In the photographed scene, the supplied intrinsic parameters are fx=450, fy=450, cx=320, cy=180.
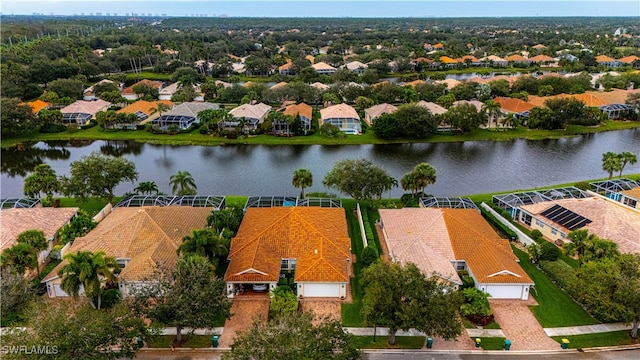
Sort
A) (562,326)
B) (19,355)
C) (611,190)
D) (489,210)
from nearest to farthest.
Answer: (19,355), (562,326), (489,210), (611,190)

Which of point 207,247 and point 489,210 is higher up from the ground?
point 207,247

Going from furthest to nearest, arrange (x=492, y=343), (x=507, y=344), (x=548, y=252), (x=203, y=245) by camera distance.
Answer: (x=548, y=252)
(x=203, y=245)
(x=492, y=343)
(x=507, y=344)

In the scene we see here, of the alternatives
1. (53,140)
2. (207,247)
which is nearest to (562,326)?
(207,247)

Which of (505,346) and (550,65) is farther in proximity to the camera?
(550,65)

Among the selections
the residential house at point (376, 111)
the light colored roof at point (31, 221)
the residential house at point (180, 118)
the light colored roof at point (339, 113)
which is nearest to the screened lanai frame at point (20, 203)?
the light colored roof at point (31, 221)

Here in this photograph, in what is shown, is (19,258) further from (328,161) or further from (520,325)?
(328,161)

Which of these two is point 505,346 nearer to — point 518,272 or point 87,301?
point 518,272

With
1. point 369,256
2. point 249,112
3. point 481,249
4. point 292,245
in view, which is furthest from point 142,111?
point 481,249
